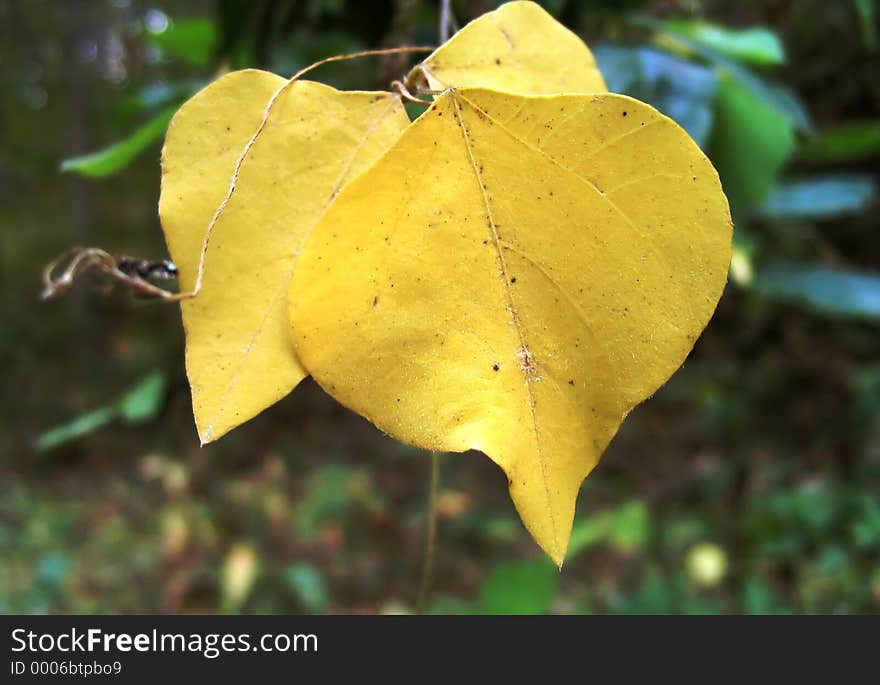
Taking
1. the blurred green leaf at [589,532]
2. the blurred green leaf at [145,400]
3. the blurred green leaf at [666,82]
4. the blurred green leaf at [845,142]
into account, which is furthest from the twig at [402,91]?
the blurred green leaf at [589,532]

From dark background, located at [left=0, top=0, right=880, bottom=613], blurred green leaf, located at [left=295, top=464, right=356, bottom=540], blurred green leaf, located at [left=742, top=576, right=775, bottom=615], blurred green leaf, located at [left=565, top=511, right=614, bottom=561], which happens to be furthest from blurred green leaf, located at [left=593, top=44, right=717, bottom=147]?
blurred green leaf, located at [left=295, top=464, right=356, bottom=540]

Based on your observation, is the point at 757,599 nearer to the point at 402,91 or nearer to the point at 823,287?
the point at 823,287

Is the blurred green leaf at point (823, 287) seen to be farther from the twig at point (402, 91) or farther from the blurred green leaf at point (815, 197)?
the twig at point (402, 91)

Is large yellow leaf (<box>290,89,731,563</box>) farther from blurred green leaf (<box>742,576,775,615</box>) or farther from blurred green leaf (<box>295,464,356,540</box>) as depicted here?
blurred green leaf (<box>295,464,356,540</box>)

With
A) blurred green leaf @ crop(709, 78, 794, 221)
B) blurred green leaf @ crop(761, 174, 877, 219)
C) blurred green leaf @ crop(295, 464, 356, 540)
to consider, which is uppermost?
blurred green leaf @ crop(709, 78, 794, 221)

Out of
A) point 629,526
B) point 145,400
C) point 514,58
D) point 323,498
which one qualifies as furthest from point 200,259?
point 323,498

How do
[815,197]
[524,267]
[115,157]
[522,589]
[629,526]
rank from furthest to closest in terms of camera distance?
[629,526] < [815,197] < [522,589] < [115,157] < [524,267]
